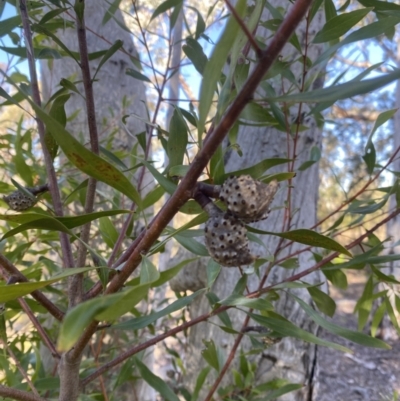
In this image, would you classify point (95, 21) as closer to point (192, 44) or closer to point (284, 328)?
point (192, 44)

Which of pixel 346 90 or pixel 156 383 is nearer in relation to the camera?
pixel 346 90

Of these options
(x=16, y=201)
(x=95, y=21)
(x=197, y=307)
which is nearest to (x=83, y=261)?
(x=16, y=201)

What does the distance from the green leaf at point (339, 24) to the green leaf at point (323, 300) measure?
0.30 m

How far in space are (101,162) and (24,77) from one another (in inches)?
21.4

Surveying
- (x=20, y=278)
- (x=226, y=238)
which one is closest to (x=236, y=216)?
(x=226, y=238)

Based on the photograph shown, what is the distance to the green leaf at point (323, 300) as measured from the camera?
19.3 inches

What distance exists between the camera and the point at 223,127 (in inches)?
8.9

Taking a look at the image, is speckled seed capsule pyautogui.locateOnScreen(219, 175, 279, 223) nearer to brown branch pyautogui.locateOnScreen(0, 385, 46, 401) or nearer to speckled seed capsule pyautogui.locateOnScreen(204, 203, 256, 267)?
speckled seed capsule pyautogui.locateOnScreen(204, 203, 256, 267)

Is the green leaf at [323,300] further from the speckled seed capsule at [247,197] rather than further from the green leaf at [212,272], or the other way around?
the speckled seed capsule at [247,197]

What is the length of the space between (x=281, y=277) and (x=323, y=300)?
0.36m

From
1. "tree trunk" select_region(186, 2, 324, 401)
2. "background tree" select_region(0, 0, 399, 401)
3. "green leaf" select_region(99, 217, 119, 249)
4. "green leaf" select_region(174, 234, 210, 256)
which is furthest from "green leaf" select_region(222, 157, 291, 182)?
"tree trunk" select_region(186, 2, 324, 401)

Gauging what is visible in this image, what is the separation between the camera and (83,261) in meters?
0.44

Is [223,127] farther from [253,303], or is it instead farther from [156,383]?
[156,383]

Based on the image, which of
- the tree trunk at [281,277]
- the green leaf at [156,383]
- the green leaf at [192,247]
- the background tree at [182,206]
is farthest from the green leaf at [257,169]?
the tree trunk at [281,277]
